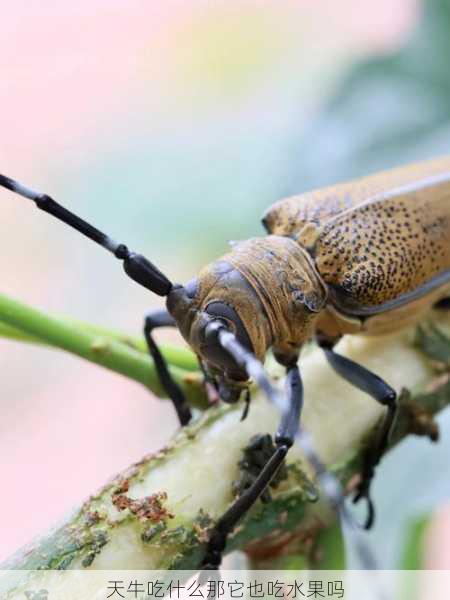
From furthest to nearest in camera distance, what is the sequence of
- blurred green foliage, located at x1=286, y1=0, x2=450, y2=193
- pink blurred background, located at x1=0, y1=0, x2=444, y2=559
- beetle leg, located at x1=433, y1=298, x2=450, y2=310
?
pink blurred background, located at x1=0, y1=0, x2=444, y2=559 → blurred green foliage, located at x1=286, y1=0, x2=450, y2=193 → beetle leg, located at x1=433, y1=298, x2=450, y2=310

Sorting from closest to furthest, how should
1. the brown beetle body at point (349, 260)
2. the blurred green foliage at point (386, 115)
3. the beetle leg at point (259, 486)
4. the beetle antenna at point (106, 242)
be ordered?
the beetle leg at point (259, 486) → the beetle antenna at point (106, 242) → the brown beetle body at point (349, 260) → the blurred green foliage at point (386, 115)

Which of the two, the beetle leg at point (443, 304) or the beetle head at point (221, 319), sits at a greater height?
the beetle head at point (221, 319)

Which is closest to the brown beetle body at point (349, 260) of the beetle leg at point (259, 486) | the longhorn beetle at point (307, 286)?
the longhorn beetle at point (307, 286)

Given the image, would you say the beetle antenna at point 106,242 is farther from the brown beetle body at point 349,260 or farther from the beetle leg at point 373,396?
the beetle leg at point 373,396

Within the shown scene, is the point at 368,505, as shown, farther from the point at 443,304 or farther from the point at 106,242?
the point at 106,242

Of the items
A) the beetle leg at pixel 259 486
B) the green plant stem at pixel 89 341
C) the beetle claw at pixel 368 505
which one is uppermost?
the green plant stem at pixel 89 341

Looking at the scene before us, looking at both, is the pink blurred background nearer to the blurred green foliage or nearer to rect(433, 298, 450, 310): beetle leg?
the blurred green foliage

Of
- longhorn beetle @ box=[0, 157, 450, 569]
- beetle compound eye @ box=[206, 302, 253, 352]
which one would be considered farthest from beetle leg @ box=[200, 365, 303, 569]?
beetle compound eye @ box=[206, 302, 253, 352]

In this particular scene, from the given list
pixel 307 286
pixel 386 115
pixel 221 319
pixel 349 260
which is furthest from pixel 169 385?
pixel 386 115
